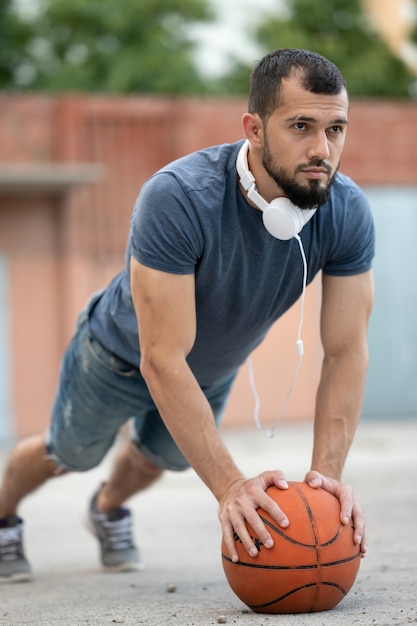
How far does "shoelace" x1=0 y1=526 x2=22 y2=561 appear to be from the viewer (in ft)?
17.8

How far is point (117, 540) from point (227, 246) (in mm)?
2279

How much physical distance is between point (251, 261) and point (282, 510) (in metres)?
0.96

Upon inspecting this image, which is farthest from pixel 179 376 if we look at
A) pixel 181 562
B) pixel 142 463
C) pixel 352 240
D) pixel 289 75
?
pixel 181 562

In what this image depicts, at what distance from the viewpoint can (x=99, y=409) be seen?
4.98m

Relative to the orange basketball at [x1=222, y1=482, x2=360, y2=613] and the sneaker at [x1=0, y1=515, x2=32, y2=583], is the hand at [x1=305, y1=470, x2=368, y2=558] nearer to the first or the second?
the orange basketball at [x1=222, y1=482, x2=360, y2=613]

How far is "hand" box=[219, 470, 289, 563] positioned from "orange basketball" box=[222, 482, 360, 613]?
0.03 metres

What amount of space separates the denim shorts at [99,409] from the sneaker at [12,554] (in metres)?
0.48

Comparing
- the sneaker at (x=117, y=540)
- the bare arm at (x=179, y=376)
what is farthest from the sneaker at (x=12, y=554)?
the bare arm at (x=179, y=376)

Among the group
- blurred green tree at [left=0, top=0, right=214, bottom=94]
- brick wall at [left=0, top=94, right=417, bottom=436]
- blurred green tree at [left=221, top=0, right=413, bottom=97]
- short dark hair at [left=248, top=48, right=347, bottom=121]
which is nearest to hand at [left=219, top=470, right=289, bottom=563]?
short dark hair at [left=248, top=48, right=347, bottom=121]

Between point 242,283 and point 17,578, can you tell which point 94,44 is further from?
point 242,283

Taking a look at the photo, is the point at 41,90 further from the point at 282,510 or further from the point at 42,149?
the point at 282,510

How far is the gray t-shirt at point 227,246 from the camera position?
3920mm

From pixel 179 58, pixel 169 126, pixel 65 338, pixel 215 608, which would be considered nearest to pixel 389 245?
pixel 169 126

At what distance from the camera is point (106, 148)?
17.8 m
